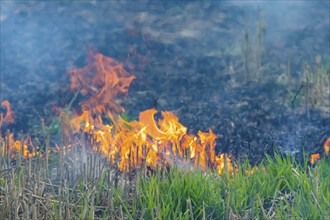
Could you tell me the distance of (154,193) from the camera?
3.35 meters

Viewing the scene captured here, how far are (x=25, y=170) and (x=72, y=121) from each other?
7.95 feet

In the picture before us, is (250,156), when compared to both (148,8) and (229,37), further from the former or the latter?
(148,8)

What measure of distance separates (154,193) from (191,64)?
12.6ft

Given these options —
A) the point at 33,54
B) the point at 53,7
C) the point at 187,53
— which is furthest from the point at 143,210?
the point at 53,7

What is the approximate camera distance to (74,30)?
24.8 feet

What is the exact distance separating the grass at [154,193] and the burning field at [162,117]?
1cm

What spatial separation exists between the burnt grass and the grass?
1.59 meters

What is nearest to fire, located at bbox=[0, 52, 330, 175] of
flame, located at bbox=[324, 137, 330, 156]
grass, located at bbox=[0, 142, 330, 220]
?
flame, located at bbox=[324, 137, 330, 156]

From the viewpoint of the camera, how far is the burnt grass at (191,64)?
5.90 meters

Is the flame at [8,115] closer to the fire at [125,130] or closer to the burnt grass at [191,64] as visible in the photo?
the burnt grass at [191,64]

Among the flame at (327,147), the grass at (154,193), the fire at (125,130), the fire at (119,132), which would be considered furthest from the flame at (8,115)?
the flame at (327,147)

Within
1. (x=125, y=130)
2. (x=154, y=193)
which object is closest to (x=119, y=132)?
(x=125, y=130)

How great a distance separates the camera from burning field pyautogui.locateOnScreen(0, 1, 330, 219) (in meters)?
3.39

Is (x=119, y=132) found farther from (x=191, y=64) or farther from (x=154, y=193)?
(x=191, y=64)
